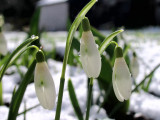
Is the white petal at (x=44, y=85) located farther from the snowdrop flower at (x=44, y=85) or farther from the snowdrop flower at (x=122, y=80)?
the snowdrop flower at (x=122, y=80)

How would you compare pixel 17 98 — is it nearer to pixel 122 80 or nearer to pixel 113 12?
pixel 122 80

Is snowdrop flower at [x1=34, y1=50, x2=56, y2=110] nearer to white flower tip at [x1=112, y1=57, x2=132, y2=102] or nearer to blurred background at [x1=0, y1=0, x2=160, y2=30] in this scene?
white flower tip at [x1=112, y1=57, x2=132, y2=102]

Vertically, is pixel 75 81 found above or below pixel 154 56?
above

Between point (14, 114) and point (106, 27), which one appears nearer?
point (14, 114)

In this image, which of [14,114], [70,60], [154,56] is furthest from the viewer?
[154,56]

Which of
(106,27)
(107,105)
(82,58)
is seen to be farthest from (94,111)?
(106,27)

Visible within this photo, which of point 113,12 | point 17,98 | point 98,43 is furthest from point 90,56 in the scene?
point 113,12

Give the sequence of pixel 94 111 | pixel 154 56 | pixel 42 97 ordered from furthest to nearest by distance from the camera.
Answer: pixel 154 56, pixel 94 111, pixel 42 97

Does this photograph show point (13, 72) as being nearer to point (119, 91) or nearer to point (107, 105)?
point (107, 105)
